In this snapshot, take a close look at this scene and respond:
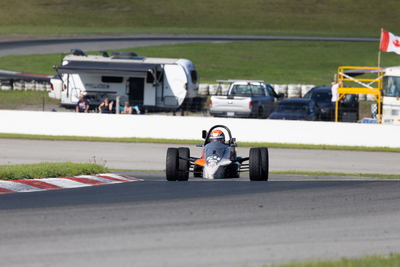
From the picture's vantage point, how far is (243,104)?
23750 mm

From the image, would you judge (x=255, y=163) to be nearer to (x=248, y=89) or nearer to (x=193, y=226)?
(x=193, y=226)

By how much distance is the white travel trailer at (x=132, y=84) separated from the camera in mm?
25531

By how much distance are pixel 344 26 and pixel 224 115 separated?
158 feet

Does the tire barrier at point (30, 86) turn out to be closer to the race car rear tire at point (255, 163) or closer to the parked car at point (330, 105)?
the parked car at point (330, 105)

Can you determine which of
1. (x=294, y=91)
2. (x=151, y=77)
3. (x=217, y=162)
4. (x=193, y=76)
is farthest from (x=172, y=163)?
(x=294, y=91)

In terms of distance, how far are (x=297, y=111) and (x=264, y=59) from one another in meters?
24.8

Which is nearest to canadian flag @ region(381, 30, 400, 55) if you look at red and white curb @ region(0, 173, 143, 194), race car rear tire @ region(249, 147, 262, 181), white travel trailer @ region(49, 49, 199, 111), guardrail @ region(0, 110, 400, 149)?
guardrail @ region(0, 110, 400, 149)

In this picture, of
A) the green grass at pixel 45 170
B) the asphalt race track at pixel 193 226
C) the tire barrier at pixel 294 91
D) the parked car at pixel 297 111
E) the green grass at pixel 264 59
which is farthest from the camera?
the green grass at pixel 264 59

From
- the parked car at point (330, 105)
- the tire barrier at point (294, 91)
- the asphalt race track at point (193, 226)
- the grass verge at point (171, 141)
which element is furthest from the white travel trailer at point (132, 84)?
the asphalt race track at point (193, 226)

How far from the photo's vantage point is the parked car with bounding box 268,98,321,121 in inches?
880

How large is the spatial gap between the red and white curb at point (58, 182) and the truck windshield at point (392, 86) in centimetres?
1349

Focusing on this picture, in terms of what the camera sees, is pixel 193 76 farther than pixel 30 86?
No

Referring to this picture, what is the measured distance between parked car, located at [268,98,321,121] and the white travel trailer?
491 cm

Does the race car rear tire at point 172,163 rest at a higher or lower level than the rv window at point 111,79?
lower
